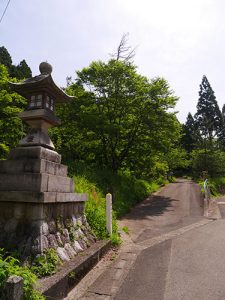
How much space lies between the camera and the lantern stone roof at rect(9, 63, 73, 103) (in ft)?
20.5

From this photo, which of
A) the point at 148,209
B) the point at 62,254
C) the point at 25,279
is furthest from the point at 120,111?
the point at 25,279

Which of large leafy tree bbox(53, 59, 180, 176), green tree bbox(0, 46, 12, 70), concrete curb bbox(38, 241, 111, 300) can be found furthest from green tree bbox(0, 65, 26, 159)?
green tree bbox(0, 46, 12, 70)

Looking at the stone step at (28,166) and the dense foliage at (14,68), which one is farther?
the dense foliage at (14,68)

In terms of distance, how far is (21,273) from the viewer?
12.1 feet

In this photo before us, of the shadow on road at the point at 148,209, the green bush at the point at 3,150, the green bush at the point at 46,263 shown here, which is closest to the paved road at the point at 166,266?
the green bush at the point at 46,263

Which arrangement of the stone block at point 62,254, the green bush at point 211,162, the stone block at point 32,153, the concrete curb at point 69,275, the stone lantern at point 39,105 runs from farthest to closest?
the green bush at point 211,162, the stone lantern at point 39,105, the stone block at point 32,153, the stone block at point 62,254, the concrete curb at point 69,275

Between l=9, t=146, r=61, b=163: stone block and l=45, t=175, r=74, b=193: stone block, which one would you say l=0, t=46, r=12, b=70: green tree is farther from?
l=45, t=175, r=74, b=193: stone block

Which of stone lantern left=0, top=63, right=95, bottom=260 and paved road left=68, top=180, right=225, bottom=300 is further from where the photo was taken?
stone lantern left=0, top=63, right=95, bottom=260

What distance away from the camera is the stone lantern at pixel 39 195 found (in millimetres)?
5090

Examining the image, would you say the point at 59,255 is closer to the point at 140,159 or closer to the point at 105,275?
the point at 105,275

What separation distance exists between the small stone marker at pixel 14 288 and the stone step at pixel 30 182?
6.98 feet

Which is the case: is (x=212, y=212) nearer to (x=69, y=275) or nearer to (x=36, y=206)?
(x=69, y=275)

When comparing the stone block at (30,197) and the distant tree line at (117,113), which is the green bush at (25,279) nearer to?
the stone block at (30,197)

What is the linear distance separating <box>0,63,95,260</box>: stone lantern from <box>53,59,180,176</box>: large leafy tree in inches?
381
